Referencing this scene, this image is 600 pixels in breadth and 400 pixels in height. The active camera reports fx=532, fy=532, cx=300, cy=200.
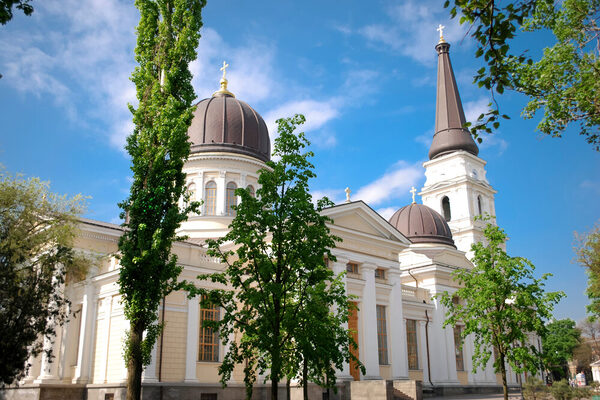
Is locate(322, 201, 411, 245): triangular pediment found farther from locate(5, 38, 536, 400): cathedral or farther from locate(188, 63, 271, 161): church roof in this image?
locate(188, 63, 271, 161): church roof

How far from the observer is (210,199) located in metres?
31.8

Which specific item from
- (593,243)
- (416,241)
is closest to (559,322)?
(416,241)

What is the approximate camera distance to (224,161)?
32.2 meters

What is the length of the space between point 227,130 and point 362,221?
1056 cm

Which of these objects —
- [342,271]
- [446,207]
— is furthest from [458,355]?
[446,207]

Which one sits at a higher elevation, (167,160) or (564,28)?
(564,28)

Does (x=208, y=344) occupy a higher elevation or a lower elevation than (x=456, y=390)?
higher

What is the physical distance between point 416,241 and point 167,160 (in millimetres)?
27005

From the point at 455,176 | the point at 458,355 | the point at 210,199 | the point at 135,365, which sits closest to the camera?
the point at 135,365

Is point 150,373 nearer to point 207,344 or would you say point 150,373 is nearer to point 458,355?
point 207,344

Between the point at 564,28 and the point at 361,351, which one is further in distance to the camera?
the point at 361,351

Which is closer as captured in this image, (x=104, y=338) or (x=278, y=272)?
(x=278, y=272)

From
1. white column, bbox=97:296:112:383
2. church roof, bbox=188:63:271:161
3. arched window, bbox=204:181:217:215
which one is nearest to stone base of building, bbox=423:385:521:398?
arched window, bbox=204:181:217:215

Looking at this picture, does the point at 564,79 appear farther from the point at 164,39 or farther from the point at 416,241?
the point at 416,241
